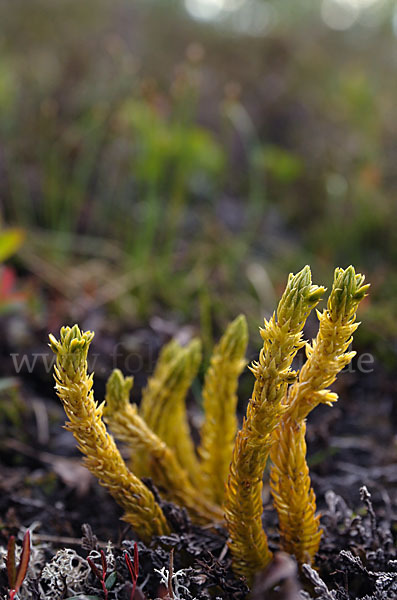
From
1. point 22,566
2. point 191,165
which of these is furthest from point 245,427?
Result: point 191,165

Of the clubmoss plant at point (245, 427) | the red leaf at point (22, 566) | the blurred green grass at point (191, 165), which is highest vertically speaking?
the blurred green grass at point (191, 165)

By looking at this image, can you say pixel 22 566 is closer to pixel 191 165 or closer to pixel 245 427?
pixel 245 427

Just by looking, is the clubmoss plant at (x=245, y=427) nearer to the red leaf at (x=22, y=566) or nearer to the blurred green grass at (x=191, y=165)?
the red leaf at (x=22, y=566)

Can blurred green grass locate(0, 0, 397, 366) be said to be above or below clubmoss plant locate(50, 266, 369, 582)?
above

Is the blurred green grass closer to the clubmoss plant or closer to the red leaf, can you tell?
the clubmoss plant

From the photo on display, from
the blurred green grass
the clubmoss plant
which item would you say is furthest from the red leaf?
the blurred green grass

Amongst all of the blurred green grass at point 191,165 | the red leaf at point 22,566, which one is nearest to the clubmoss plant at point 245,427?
the red leaf at point 22,566
